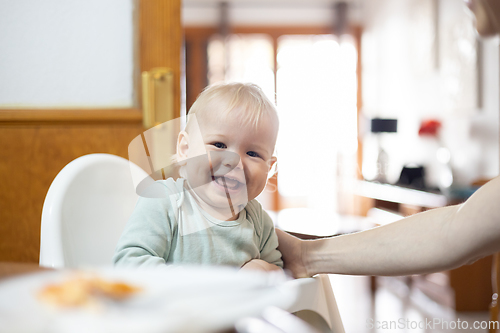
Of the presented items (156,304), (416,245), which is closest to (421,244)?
(416,245)

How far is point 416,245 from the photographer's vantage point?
2.27 feet

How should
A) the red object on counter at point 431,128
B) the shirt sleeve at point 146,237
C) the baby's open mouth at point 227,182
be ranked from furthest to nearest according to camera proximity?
the red object on counter at point 431,128 → the baby's open mouth at point 227,182 → the shirt sleeve at point 146,237

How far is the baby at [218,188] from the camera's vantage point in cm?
69

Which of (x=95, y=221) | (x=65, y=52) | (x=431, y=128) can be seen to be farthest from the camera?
(x=431, y=128)

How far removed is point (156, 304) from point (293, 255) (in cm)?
59

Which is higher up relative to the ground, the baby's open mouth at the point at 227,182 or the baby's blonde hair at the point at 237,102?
the baby's blonde hair at the point at 237,102

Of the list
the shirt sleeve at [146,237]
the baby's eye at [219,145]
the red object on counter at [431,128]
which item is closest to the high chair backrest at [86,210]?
the shirt sleeve at [146,237]

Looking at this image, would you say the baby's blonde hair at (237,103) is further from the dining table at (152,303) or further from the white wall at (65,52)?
the white wall at (65,52)

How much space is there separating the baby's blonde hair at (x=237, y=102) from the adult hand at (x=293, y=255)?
0.79ft

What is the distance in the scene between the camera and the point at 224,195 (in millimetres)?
727

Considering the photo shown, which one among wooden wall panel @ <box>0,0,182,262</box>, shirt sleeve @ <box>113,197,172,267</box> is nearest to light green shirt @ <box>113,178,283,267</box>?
shirt sleeve @ <box>113,197,172,267</box>

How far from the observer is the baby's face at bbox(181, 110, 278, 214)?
0.72 metres

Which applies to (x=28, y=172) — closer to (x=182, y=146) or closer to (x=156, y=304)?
(x=182, y=146)

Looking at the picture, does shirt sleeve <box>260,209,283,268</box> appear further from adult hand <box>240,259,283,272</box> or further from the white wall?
the white wall
